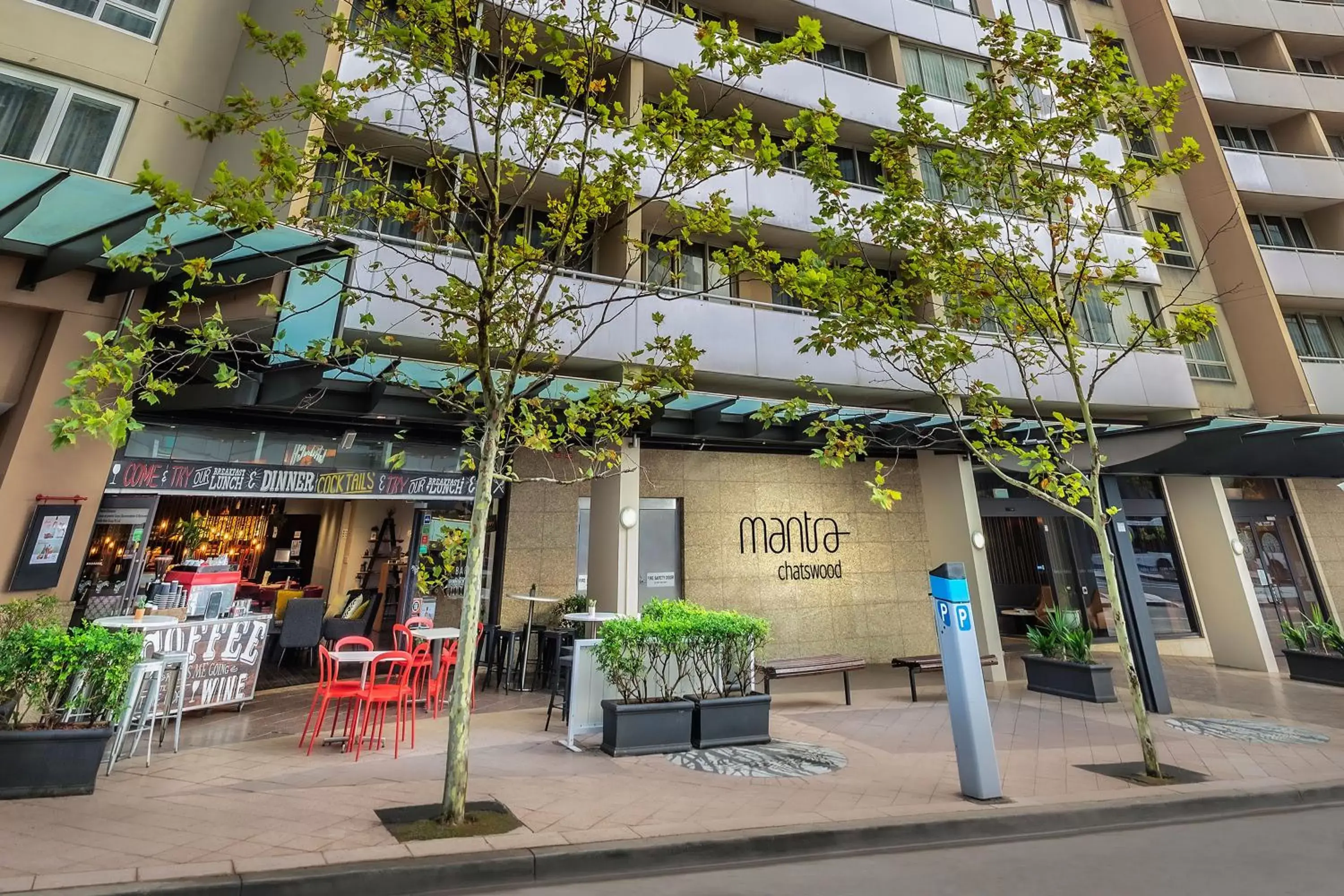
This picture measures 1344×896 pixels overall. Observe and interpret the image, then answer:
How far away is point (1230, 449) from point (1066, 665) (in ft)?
17.8

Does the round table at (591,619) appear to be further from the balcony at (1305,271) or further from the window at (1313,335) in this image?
the window at (1313,335)

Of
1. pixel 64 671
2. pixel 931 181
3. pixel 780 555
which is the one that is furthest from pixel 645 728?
pixel 931 181

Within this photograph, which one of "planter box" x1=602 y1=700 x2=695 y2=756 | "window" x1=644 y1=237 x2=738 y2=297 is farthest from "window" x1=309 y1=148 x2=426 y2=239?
"planter box" x1=602 y1=700 x2=695 y2=756

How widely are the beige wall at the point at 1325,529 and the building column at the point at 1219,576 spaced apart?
2694mm

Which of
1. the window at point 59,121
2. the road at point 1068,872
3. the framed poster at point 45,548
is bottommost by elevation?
the road at point 1068,872

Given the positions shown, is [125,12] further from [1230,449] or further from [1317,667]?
[1317,667]

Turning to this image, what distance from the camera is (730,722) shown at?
6586 millimetres

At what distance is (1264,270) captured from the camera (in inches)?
627

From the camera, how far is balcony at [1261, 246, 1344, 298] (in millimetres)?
16062

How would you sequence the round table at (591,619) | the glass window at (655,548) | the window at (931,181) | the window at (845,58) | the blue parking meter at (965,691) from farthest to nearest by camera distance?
the window at (845,58), the window at (931,181), the glass window at (655,548), the round table at (591,619), the blue parking meter at (965,691)

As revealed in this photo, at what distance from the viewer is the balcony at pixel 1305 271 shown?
632 inches

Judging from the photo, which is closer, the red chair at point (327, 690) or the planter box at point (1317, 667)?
the red chair at point (327, 690)

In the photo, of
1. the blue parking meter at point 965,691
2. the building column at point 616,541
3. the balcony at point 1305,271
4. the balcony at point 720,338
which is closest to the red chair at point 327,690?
the building column at point 616,541

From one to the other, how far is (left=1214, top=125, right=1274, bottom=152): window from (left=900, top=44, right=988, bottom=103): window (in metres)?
8.84
